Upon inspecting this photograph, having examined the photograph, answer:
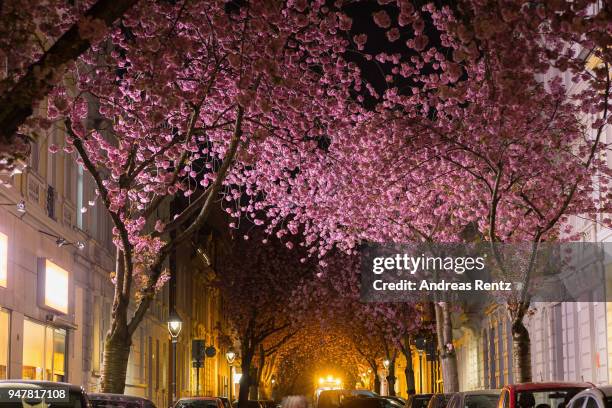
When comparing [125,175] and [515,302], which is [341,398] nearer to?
[515,302]

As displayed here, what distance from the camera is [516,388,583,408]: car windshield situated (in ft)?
48.1

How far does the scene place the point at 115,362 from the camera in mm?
20047

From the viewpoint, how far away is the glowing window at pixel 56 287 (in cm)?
2362

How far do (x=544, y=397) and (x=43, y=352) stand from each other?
1261cm

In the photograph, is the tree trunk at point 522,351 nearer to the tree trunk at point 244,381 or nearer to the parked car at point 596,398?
the parked car at point 596,398

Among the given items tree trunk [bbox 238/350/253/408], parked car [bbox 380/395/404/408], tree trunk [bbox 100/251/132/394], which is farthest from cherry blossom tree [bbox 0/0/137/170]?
tree trunk [bbox 238/350/253/408]

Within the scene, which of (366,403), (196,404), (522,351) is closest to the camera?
(196,404)

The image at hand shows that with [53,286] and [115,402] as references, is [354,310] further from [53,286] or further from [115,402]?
[115,402]

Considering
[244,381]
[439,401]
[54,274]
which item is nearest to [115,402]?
[439,401]

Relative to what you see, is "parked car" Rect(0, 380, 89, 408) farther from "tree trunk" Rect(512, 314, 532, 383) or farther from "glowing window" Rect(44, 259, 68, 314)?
"tree trunk" Rect(512, 314, 532, 383)

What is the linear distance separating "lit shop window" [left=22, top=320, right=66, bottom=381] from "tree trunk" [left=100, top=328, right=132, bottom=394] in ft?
8.32

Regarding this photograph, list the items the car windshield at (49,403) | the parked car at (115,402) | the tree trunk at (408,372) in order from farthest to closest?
1. the tree trunk at (408,372)
2. the parked car at (115,402)
3. the car windshield at (49,403)

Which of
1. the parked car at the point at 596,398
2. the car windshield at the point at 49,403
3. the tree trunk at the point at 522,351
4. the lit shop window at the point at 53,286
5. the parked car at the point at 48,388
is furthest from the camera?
the tree trunk at the point at 522,351

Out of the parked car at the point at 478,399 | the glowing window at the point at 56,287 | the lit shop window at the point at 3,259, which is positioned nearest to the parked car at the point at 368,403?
the glowing window at the point at 56,287
